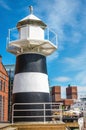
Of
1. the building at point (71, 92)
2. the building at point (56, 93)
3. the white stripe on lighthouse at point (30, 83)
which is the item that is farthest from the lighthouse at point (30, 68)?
the building at point (71, 92)

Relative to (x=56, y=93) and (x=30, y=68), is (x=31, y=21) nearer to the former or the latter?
(x=30, y=68)

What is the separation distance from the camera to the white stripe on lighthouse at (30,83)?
1299cm

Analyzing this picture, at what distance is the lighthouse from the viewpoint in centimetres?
1289

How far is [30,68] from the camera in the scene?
13297 millimetres

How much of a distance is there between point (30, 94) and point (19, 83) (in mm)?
844

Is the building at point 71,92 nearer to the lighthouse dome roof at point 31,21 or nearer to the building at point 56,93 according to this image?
the building at point 56,93

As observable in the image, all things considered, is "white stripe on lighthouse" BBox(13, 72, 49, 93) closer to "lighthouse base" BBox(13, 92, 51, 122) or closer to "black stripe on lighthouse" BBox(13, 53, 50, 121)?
"black stripe on lighthouse" BBox(13, 53, 50, 121)

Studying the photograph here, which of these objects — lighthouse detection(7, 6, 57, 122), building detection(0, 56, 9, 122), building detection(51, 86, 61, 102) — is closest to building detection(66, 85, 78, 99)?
building detection(51, 86, 61, 102)

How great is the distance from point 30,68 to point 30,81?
2.29 feet

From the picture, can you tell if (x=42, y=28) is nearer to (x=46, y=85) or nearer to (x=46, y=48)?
(x=46, y=48)

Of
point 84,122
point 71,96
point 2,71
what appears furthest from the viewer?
point 71,96

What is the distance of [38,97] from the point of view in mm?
12992

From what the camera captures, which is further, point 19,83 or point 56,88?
point 56,88

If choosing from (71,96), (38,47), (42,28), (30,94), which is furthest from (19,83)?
(71,96)
